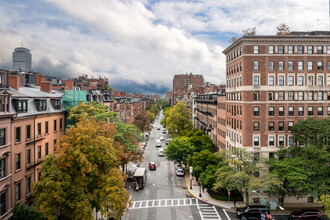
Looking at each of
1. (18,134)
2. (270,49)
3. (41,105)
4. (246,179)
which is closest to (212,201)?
(246,179)

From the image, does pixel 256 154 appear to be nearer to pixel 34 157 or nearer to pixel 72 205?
pixel 72 205

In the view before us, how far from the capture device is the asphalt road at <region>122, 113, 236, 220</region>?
34156mm

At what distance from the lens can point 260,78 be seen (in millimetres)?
41844

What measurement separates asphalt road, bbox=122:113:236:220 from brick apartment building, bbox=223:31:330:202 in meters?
11.7

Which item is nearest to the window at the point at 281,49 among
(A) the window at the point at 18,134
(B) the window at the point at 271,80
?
(B) the window at the point at 271,80

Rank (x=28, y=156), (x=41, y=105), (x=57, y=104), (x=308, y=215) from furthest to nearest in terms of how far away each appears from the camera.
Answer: (x=57, y=104)
(x=41, y=105)
(x=308, y=215)
(x=28, y=156)

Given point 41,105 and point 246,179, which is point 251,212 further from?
point 41,105

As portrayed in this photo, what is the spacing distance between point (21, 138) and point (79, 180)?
10.0m

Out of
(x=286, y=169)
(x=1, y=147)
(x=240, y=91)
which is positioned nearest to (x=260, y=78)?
(x=240, y=91)

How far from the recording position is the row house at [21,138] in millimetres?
25250

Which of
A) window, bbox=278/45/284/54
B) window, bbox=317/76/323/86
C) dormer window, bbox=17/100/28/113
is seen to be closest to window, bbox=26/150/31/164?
dormer window, bbox=17/100/28/113

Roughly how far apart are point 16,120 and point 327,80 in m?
47.5

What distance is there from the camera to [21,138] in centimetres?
2845

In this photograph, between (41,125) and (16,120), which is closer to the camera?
(16,120)
